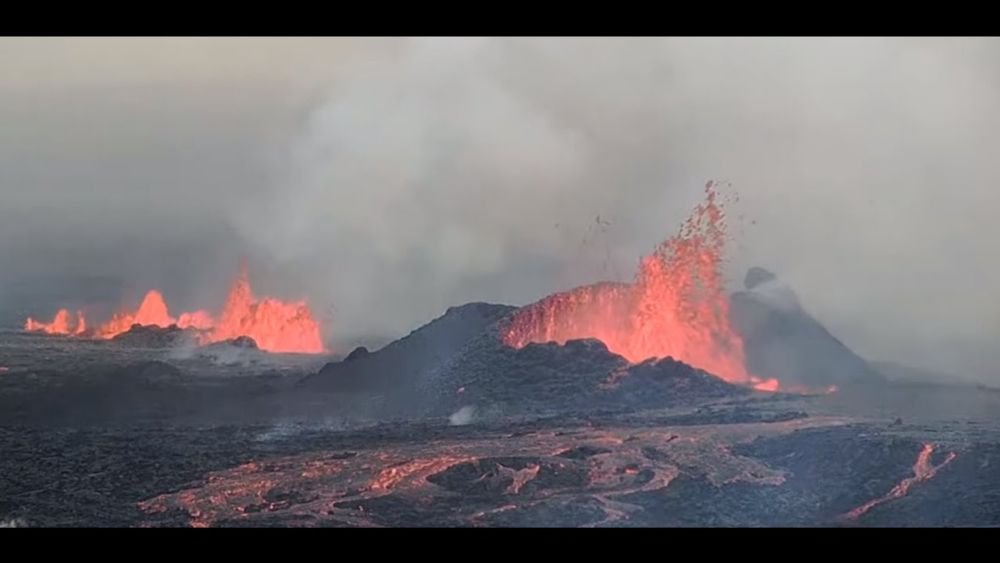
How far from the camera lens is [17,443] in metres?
7.55

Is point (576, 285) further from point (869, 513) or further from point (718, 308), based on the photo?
point (869, 513)

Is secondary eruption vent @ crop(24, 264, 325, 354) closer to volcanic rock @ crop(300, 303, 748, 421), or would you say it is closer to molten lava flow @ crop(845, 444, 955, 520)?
volcanic rock @ crop(300, 303, 748, 421)

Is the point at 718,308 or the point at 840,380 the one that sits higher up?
the point at 718,308

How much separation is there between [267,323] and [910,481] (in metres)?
4.56

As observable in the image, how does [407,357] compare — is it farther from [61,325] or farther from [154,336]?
[61,325]

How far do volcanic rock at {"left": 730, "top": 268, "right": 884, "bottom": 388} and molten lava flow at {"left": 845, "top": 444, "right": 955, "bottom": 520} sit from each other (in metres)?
0.63

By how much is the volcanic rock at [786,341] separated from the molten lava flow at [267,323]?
2974 mm

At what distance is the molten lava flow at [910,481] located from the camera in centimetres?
743

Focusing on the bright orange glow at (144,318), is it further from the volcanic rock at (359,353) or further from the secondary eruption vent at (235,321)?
the volcanic rock at (359,353)

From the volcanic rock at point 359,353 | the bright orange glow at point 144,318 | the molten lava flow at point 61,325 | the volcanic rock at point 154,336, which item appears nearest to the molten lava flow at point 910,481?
the volcanic rock at point 359,353

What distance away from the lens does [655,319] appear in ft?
25.5
